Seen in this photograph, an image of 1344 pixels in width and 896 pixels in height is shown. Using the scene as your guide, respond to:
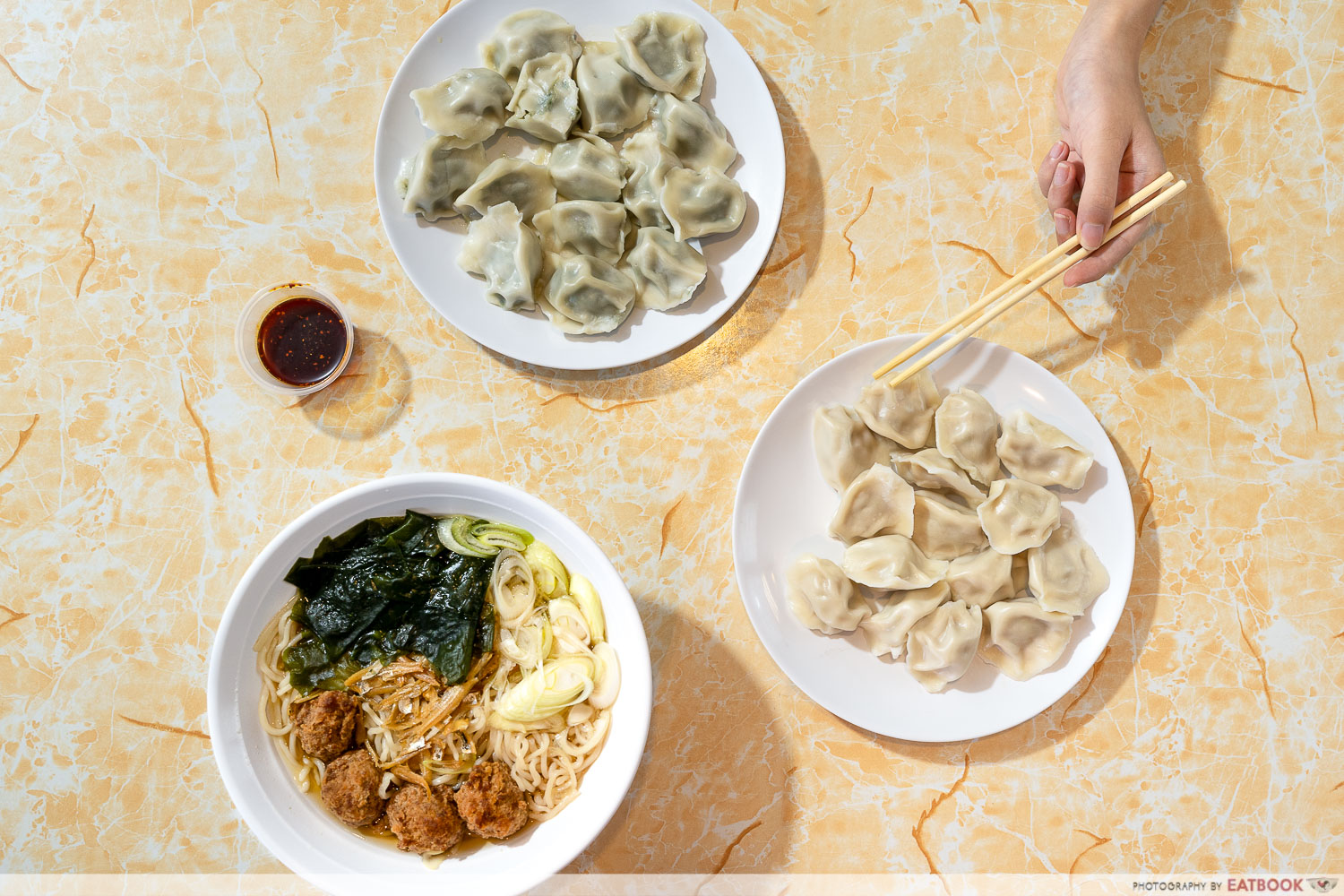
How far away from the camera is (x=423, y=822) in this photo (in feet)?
6.17

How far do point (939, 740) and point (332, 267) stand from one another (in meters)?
2.24

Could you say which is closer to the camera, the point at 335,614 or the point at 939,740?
the point at 335,614

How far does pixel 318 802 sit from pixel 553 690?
667 mm

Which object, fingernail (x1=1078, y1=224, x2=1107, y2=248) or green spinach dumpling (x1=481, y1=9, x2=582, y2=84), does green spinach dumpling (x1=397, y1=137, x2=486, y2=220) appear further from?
fingernail (x1=1078, y1=224, x2=1107, y2=248)

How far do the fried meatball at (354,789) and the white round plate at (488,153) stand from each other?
113 cm

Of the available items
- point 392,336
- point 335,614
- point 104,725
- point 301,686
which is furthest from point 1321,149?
point 104,725

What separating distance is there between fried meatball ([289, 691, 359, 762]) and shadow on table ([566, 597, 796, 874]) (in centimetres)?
81

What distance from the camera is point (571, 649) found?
194cm

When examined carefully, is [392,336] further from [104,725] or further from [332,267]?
[104,725]

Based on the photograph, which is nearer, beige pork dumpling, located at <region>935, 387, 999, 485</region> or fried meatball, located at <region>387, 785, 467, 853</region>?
fried meatball, located at <region>387, 785, 467, 853</region>

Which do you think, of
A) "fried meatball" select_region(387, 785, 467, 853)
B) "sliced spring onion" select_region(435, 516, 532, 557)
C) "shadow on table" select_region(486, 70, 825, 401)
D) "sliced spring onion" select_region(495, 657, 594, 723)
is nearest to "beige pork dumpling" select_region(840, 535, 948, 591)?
"shadow on table" select_region(486, 70, 825, 401)

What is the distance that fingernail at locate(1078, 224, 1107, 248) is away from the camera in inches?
82.5

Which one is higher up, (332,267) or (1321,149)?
(1321,149)

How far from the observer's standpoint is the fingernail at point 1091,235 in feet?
6.88
